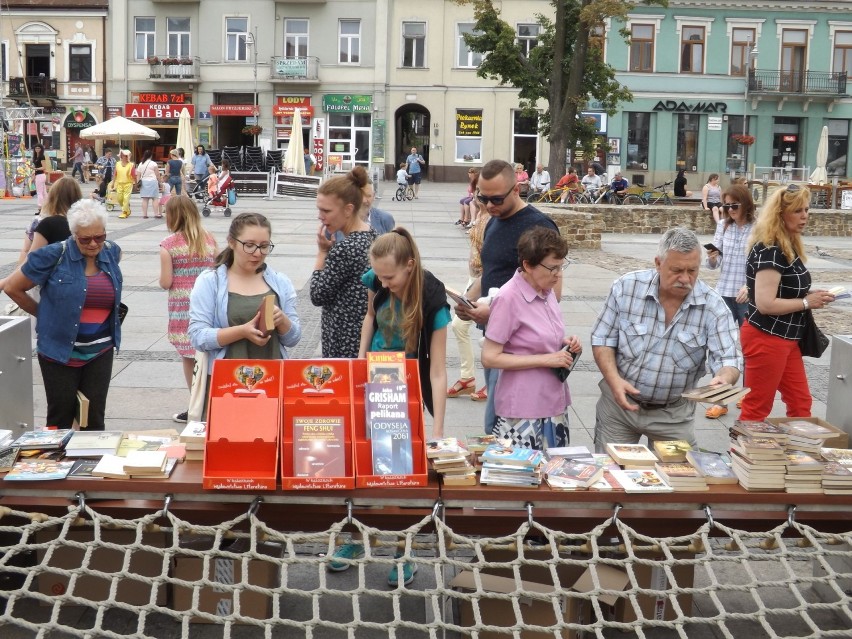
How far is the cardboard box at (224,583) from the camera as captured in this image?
3.73 metres

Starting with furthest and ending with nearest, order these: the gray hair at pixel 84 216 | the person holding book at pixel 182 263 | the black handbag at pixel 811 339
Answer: the person holding book at pixel 182 263 → the black handbag at pixel 811 339 → the gray hair at pixel 84 216

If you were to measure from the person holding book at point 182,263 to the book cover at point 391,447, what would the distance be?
3.20 meters

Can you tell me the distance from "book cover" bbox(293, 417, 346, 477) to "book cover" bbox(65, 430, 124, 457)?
783 mm

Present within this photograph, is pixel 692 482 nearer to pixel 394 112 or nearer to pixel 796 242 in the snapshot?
pixel 796 242

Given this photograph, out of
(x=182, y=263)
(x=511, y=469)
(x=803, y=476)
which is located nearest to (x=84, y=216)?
(x=182, y=263)

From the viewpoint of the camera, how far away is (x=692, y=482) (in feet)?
11.8

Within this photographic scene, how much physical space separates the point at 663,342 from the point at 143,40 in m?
40.6

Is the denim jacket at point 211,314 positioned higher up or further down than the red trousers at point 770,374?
higher up

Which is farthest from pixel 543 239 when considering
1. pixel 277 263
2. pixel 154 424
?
pixel 277 263

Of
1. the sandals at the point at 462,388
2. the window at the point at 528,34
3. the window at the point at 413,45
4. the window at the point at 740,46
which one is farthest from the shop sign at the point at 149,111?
the sandals at the point at 462,388

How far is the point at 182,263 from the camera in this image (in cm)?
654

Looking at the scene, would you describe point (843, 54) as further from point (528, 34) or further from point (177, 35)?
point (177, 35)

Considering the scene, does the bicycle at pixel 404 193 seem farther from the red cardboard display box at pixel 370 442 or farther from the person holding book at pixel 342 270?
the red cardboard display box at pixel 370 442

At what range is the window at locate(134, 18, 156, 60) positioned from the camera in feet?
134
